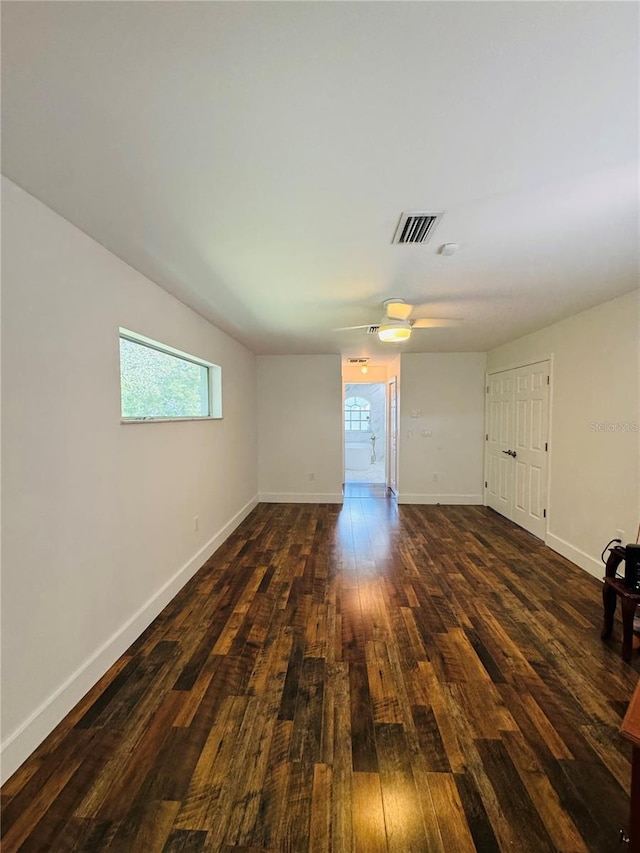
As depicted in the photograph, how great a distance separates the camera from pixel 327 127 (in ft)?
3.84

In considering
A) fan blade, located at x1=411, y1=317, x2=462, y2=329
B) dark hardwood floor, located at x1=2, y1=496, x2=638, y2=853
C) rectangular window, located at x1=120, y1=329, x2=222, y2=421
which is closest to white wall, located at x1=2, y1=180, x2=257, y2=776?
rectangular window, located at x1=120, y1=329, x2=222, y2=421

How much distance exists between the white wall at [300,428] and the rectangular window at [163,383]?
1.84 metres

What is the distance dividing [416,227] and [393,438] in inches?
199

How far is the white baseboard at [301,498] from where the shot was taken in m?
5.91

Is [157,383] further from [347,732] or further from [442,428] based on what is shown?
[442,428]

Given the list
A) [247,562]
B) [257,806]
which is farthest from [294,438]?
[257,806]

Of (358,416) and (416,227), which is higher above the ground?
(416,227)

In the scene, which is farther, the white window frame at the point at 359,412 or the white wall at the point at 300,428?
the white window frame at the point at 359,412

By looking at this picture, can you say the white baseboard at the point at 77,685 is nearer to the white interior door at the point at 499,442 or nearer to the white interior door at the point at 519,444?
the white interior door at the point at 519,444

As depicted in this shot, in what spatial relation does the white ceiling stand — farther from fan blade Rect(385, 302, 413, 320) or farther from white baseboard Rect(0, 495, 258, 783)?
white baseboard Rect(0, 495, 258, 783)

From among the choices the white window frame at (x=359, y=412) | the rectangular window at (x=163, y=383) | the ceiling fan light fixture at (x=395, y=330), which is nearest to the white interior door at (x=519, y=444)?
the ceiling fan light fixture at (x=395, y=330)

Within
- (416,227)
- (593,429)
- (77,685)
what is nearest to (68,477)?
(77,685)

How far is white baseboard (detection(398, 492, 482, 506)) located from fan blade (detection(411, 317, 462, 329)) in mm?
2864

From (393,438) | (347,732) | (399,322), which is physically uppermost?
(399,322)
